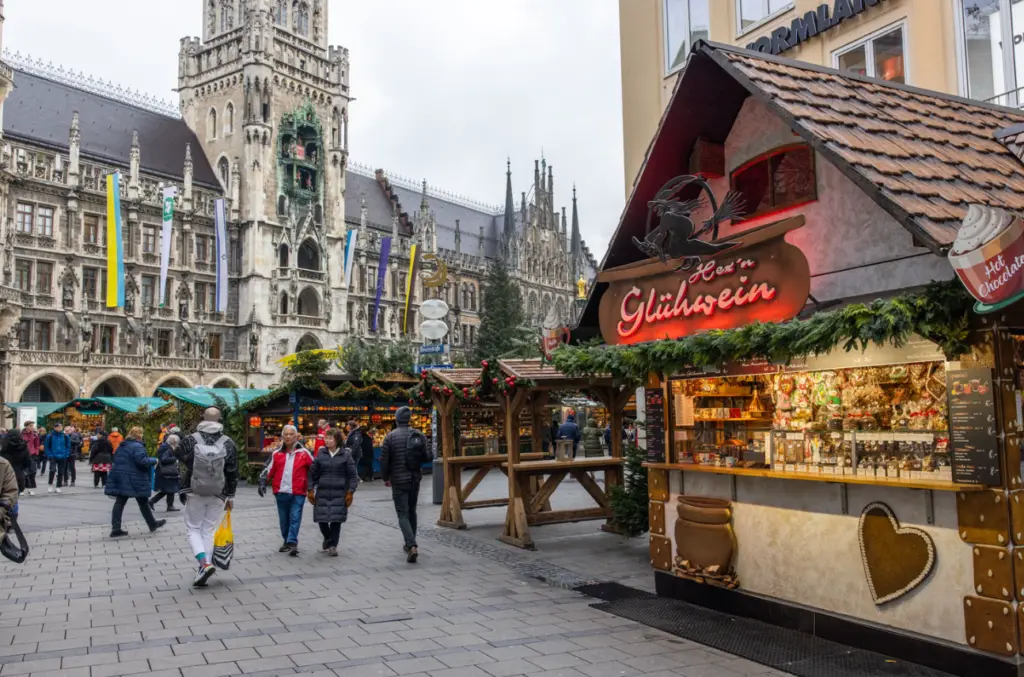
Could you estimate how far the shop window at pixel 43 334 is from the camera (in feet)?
137

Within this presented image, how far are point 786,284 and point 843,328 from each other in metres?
0.88

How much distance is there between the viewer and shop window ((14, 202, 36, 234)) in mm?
42000

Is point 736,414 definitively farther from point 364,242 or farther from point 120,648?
point 364,242

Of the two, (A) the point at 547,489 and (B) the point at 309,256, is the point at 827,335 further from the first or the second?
A: (B) the point at 309,256

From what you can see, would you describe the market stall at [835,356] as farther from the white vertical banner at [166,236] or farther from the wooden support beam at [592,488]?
the white vertical banner at [166,236]

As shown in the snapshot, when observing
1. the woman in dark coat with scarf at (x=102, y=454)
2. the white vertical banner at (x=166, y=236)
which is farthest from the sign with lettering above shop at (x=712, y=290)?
the white vertical banner at (x=166, y=236)

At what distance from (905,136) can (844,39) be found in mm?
6673

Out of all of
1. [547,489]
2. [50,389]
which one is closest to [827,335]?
[547,489]

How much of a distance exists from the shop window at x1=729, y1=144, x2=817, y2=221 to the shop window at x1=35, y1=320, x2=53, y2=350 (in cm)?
4215

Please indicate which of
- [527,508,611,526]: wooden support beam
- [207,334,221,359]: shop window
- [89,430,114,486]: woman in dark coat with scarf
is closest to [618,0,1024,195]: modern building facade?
[527,508,611,526]: wooden support beam

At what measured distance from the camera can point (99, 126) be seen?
49.6 meters

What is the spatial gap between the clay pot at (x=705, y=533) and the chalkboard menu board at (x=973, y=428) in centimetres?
234

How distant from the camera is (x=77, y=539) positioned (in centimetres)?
1245

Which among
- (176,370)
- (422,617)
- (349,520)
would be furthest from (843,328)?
(176,370)
